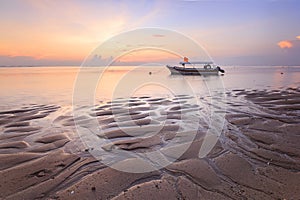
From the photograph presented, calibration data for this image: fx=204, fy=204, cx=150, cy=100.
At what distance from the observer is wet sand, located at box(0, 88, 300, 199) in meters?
4.32

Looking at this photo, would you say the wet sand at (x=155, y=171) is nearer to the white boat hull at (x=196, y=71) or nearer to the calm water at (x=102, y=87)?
the calm water at (x=102, y=87)

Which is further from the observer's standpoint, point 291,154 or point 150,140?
point 150,140

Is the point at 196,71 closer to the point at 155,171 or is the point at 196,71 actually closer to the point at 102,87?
the point at 102,87

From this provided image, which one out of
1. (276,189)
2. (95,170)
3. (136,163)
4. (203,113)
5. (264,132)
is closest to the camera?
(276,189)

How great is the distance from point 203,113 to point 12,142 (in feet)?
31.2

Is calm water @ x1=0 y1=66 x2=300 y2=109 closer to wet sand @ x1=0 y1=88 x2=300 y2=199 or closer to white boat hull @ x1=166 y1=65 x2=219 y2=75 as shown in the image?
wet sand @ x1=0 y1=88 x2=300 y2=199

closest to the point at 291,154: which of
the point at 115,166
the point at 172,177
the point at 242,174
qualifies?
the point at 242,174

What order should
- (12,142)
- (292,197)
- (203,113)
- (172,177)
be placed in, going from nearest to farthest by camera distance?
(292,197) → (172,177) → (12,142) → (203,113)

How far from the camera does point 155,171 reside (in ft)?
17.3

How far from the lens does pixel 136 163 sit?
5711 millimetres

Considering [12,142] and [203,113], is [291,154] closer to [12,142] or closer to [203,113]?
[203,113]

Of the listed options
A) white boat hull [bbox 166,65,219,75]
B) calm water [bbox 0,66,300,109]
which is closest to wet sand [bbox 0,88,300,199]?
calm water [bbox 0,66,300,109]

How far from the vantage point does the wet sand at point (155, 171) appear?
432 cm

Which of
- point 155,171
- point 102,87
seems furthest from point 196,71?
point 155,171
